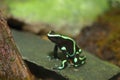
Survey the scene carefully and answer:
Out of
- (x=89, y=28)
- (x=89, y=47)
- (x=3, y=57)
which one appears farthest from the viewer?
(x=89, y=28)

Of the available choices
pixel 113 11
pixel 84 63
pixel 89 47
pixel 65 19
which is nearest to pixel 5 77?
pixel 84 63

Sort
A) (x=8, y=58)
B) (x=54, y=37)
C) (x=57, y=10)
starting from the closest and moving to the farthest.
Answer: (x=8, y=58) < (x=54, y=37) < (x=57, y=10)

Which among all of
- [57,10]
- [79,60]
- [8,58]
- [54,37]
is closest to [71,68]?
[79,60]

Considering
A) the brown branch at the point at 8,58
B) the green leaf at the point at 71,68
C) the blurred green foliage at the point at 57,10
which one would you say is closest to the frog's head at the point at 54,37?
the green leaf at the point at 71,68

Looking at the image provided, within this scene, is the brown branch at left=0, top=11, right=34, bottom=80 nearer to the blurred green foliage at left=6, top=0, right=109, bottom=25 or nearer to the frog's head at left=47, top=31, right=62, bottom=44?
the frog's head at left=47, top=31, right=62, bottom=44

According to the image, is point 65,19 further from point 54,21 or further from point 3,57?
point 3,57

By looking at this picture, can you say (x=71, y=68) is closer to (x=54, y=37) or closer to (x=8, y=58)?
(x=54, y=37)

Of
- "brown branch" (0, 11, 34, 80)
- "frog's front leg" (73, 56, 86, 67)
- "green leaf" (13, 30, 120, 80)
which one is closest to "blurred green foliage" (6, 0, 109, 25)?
"green leaf" (13, 30, 120, 80)
